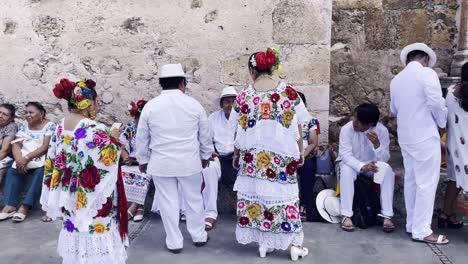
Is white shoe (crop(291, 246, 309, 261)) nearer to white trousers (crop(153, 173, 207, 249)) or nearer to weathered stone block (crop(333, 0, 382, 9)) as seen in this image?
white trousers (crop(153, 173, 207, 249))

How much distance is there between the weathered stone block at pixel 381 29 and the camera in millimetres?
5988

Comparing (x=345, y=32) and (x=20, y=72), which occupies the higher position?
(x=345, y=32)

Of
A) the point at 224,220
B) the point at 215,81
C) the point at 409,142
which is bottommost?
the point at 224,220

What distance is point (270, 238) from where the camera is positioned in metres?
4.01

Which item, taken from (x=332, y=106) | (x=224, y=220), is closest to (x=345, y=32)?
(x=332, y=106)

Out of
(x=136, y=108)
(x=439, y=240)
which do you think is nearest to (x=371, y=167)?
(x=439, y=240)

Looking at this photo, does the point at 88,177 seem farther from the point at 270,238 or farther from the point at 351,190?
the point at 351,190

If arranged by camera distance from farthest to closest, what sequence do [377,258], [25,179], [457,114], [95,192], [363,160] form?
[25,179] < [363,160] < [457,114] < [377,258] < [95,192]

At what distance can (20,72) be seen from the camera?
18.2 feet

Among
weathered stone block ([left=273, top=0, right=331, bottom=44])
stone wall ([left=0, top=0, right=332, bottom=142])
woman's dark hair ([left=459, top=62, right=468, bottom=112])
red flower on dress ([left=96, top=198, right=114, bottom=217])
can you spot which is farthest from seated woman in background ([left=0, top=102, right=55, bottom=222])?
woman's dark hair ([left=459, top=62, right=468, bottom=112])

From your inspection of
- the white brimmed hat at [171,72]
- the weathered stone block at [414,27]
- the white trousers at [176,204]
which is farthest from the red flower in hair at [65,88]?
the weathered stone block at [414,27]

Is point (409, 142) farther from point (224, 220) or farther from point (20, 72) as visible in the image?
point (20, 72)

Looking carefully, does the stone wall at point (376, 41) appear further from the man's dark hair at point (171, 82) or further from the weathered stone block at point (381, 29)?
the man's dark hair at point (171, 82)

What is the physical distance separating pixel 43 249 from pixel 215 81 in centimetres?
236
